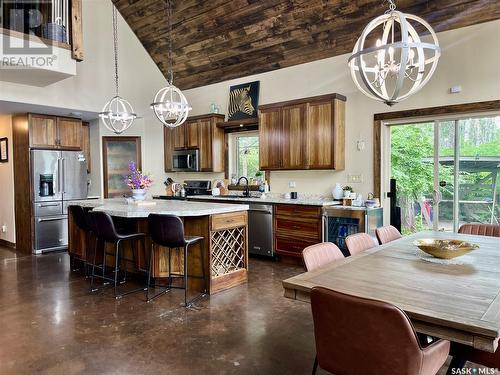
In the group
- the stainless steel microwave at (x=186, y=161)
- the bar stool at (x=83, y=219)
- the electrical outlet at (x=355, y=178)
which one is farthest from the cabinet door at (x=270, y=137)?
the bar stool at (x=83, y=219)

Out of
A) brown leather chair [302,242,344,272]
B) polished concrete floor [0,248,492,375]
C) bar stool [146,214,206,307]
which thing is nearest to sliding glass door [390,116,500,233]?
polished concrete floor [0,248,492,375]

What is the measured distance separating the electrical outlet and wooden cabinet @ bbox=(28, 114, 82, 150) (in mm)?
4968

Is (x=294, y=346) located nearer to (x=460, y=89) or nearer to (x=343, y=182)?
(x=343, y=182)

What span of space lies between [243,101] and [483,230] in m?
4.33

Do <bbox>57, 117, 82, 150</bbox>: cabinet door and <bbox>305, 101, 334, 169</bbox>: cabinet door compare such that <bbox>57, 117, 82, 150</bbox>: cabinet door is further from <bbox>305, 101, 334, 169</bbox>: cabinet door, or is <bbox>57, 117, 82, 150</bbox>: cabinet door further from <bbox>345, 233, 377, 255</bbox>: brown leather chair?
<bbox>345, 233, 377, 255</bbox>: brown leather chair

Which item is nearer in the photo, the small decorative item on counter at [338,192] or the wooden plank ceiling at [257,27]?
the wooden plank ceiling at [257,27]

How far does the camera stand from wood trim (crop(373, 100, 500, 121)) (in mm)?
4125

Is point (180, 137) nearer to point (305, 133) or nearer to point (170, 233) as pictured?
point (305, 133)

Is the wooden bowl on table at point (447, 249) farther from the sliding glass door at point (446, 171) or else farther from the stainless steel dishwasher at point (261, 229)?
the stainless steel dishwasher at point (261, 229)

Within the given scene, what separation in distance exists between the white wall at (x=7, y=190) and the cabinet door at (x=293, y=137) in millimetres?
5130

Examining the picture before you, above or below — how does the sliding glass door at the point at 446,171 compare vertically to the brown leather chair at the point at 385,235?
above

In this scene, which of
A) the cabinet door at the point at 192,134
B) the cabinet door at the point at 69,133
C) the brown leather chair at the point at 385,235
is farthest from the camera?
the cabinet door at the point at 192,134

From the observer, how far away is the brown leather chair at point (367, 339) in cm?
137

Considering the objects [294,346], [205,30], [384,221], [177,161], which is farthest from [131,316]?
[205,30]
